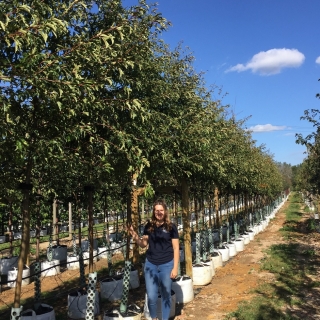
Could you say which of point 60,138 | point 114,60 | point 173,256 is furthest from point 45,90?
point 173,256

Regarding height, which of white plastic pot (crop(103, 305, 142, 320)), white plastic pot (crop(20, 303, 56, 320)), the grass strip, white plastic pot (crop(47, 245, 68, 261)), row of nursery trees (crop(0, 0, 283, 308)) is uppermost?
row of nursery trees (crop(0, 0, 283, 308))

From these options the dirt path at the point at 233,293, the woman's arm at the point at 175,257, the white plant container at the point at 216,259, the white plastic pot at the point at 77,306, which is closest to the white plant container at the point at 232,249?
the dirt path at the point at 233,293

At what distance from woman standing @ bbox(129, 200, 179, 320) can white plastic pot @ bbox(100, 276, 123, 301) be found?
102 inches

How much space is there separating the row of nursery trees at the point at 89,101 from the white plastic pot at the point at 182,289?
212cm

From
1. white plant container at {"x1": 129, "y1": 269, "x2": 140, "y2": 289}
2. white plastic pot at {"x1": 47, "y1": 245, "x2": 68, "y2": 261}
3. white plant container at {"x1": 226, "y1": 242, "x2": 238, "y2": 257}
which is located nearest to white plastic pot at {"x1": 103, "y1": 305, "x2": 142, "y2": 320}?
white plant container at {"x1": 129, "y1": 269, "x2": 140, "y2": 289}

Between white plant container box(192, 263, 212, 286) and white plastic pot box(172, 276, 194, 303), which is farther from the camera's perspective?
white plant container box(192, 263, 212, 286)

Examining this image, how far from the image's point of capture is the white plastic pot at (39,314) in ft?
16.5

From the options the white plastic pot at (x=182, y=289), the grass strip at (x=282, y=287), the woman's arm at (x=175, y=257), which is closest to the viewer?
the woman's arm at (x=175, y=257)

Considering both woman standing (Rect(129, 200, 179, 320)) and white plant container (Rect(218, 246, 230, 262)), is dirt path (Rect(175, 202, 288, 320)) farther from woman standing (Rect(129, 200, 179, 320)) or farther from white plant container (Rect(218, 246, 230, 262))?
woman standing (Rect(129, 200, 179, 320))

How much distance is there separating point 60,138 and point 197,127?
3405 mm

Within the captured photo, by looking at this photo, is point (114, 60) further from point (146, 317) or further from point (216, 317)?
point (216, 317)

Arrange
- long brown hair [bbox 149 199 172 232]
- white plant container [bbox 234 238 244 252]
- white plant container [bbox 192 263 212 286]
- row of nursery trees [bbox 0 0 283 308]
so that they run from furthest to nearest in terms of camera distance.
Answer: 1. white plant container [bbox 234 238 244 252]
2. white plant container [bbox 192 263 212 286]
3. long brown hair [bbox 149 199 172 232]
4. row of nursery trees [bbox 0 0 283 308]

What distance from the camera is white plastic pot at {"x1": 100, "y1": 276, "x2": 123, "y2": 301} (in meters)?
→ 7.10

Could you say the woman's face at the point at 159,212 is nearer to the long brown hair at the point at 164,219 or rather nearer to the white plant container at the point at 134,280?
the long brown hair at the point at 164,219
